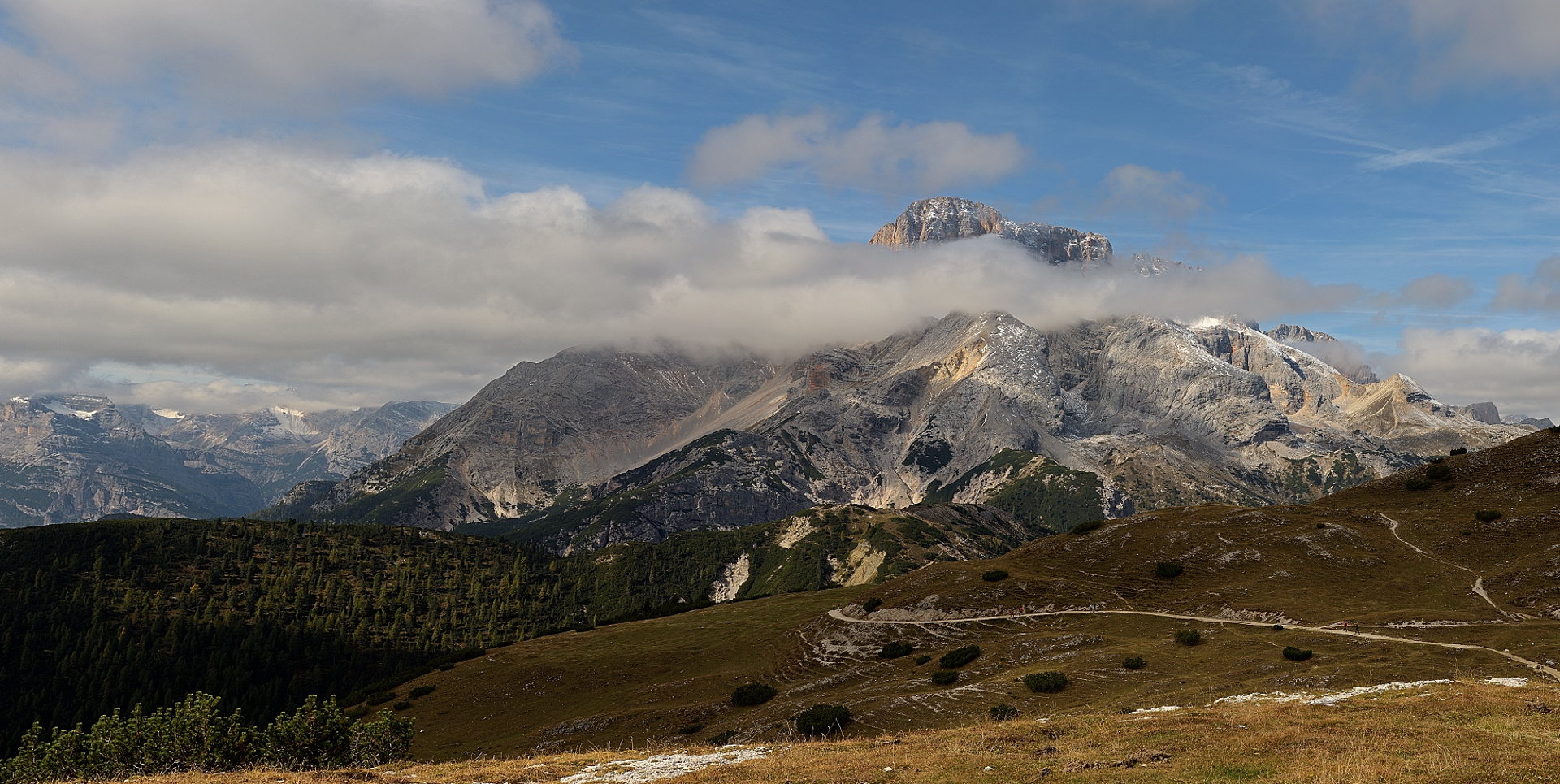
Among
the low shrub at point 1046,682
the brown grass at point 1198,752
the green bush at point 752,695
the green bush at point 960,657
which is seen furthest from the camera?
the green bush at point 752,695

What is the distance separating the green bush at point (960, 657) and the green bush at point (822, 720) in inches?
671

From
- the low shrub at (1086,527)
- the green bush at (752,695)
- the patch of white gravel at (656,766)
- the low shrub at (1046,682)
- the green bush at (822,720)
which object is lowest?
the green bush at (752,695)

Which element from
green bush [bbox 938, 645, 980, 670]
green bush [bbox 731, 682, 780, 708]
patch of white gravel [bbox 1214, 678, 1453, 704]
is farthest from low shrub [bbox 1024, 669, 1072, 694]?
green bush [bbox 731, 682, 780, 708]

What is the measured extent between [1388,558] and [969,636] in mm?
48721

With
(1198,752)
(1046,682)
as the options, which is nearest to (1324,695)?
(1046,682)

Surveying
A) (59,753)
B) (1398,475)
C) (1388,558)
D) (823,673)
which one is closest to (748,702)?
(823,673)

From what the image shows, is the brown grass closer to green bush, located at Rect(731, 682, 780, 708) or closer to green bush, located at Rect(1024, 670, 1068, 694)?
green bush, located at Rect(1024, 670, 1068, 694)

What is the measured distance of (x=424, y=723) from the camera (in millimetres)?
98750

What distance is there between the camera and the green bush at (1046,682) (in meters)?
61.0

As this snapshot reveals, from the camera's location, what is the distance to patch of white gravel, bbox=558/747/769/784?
36.1 meters

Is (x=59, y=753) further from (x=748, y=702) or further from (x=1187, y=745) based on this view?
(x=1187, y=745)

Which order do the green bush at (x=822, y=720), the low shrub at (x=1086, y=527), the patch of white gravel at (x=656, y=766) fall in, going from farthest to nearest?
the low shrub at (x=1086, y=527) → the green bush at (x=822, y=720) → the patch of white gravel at (x=656, y=766)

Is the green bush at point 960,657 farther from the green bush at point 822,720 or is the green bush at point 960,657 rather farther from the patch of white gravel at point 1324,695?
the patch of white gravel at point 1324,695

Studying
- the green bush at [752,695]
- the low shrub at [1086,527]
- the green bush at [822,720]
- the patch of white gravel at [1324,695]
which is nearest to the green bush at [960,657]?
the green bush at [822,720]
